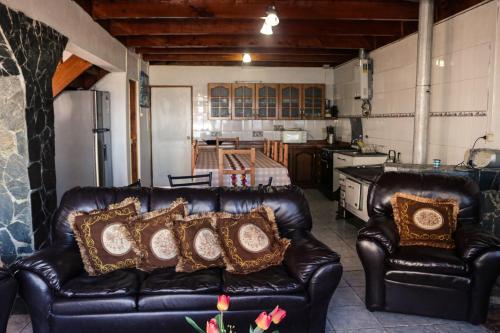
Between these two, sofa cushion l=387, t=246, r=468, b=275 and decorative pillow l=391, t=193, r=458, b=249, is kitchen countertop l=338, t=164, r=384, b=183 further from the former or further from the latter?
sofa cushion l=387, t=246, r=468, b=275

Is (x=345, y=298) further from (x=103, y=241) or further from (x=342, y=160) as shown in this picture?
(x=342, y=160)

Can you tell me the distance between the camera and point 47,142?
12.3 ft

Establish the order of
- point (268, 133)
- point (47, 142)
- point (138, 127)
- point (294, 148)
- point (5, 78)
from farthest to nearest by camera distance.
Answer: point (268, 133), point (294, 148), point (138, 127), point (47, 142), point (5, 78)

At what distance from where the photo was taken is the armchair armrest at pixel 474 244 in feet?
9.60

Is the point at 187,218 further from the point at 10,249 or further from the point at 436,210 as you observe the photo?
the point at 436,210

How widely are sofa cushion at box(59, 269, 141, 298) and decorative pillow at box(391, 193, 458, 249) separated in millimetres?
1960

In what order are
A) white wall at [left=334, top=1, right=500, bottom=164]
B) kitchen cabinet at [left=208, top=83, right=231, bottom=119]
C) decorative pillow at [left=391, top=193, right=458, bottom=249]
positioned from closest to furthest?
decorative pillow at [left=391, top=193, right=458, bottom=249] < white wall at [left=334, top=1, right=500, bottom=164] < kitchen cabinet at [left=208, top=83, right=231, bottom=119]

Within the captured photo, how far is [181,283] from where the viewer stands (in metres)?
2.63

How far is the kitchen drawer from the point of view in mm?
6582

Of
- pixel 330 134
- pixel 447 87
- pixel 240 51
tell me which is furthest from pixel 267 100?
pixel 447 87

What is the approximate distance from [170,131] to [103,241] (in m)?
6.52

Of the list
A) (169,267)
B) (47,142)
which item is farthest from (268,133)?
(169,267)

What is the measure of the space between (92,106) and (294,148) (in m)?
3.99

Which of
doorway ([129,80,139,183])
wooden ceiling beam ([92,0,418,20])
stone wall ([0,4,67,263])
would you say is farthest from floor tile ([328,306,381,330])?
doorway ([129,80,139,183])
